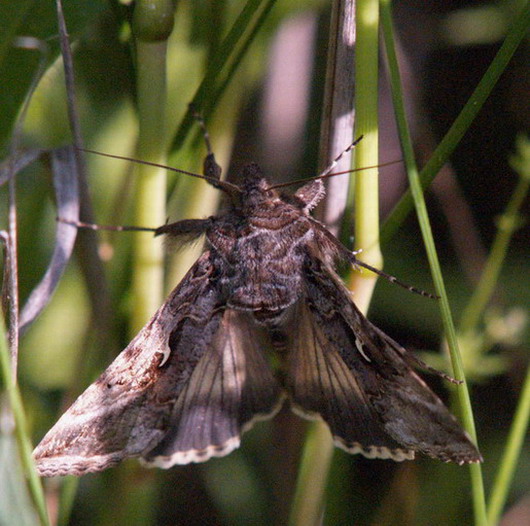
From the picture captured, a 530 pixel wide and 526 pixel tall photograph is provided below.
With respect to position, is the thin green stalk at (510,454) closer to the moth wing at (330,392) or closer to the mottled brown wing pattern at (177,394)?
the moth wing at (330,392)

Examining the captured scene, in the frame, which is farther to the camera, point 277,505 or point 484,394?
point 484,394

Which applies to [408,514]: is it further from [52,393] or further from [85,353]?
[52,393]

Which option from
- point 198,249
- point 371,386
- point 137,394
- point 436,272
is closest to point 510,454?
point 371,386

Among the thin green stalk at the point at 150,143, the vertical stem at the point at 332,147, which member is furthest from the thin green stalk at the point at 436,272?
the thin green stalk at the point at 150,143

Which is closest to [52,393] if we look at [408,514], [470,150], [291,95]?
[408,514]

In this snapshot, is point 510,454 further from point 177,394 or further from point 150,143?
point 150,143

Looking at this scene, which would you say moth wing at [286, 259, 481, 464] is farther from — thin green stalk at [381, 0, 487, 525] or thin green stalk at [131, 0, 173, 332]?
thin green stalk at [131, 0, 173, 332]

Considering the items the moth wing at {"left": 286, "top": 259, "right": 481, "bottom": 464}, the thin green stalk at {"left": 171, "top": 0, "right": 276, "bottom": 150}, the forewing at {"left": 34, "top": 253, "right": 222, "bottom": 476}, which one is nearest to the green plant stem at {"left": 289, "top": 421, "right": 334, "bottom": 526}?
the moth wing at {"left": 286, "top": 259, "right": 481, "bottom": 464}
